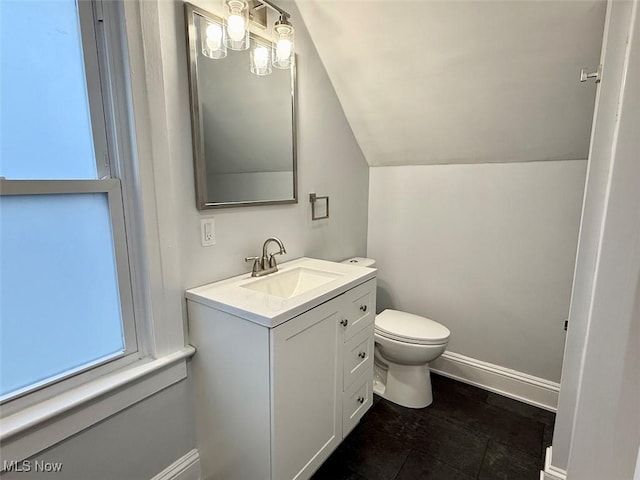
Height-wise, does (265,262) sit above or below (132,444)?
above

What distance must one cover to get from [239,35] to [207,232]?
2.72ft

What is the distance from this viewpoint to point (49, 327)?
1.08 meters

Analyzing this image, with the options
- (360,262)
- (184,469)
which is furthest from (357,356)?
(184,469)

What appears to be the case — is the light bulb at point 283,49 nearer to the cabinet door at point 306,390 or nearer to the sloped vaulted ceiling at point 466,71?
the sloped vaulted ceiling at point 466,71

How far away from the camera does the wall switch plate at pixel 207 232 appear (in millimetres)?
1445

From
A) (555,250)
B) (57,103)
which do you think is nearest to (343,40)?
(57,103)

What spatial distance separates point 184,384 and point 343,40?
189cm

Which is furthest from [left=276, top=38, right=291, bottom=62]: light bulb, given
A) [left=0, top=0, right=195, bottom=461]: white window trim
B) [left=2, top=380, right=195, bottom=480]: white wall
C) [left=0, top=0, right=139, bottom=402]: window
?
[left=2, top=380, right=195, bottom=480]: white wall

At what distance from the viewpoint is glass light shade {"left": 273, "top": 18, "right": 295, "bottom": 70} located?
152 centimetres

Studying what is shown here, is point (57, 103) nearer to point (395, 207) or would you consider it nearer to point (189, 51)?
point (189, 51)

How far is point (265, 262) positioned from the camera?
5.43ft

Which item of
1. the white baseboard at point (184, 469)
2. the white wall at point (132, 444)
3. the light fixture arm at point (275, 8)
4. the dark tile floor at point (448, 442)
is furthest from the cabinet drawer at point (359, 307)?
the light fixture arm at point (275, 8)

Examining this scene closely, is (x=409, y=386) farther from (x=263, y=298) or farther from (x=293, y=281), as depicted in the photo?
(x=263, y=298)

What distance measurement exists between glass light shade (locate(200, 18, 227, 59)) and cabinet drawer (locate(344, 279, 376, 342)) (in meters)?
1.17
